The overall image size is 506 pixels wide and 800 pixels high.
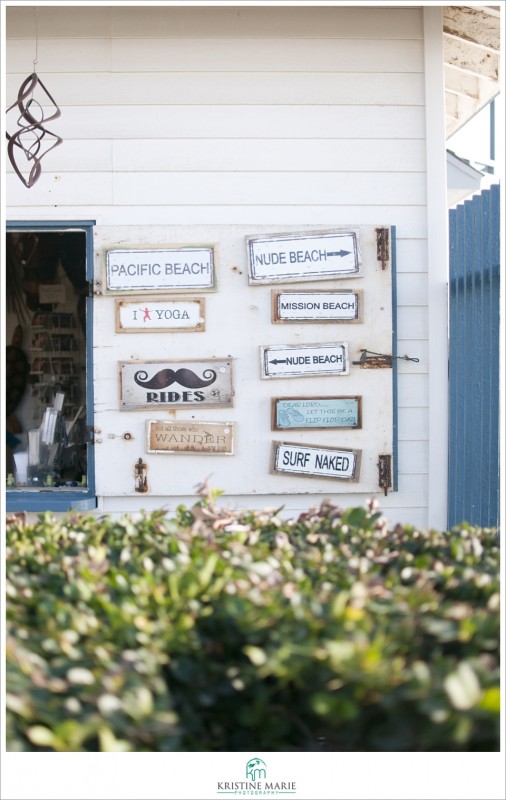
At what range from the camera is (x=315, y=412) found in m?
4.56

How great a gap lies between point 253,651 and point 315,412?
2984 millimetres

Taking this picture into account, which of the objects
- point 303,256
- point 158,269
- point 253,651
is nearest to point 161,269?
point 158,269

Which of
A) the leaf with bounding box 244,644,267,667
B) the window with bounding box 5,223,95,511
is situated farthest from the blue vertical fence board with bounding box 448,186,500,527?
the leaf with bounding box 244,644,267,667

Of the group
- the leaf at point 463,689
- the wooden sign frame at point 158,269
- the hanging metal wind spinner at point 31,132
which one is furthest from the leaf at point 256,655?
the hanging metal wind spinner at point 31,132

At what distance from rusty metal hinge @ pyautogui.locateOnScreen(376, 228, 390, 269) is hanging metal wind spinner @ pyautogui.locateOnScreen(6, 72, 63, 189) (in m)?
1.57

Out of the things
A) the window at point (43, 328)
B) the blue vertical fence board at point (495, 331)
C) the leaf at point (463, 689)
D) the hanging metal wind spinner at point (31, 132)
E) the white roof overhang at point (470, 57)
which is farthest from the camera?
the window at point (43, 328)

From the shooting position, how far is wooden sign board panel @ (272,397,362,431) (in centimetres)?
455

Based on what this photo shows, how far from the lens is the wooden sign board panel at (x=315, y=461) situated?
4.55 m

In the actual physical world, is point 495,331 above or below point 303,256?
below

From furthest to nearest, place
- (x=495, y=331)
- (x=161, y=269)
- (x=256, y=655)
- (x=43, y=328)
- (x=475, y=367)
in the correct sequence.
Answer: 1. (x=43, y=328)
2. (x=161, y=269)
3. (x=475, y=367)
4. (x=495, y=331)
5. (x=256, y=655)

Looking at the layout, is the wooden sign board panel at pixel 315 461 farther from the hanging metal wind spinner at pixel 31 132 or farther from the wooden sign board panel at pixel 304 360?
the hanging metal wind spinner at pixel 31 132

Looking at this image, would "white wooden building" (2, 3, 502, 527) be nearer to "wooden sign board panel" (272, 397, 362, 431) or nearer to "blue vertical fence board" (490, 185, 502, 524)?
"wooden sign board panel" (272, 397, 362, 431)

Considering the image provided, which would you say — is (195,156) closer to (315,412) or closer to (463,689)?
(315,412)

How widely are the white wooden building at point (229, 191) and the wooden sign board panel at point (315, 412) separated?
1.4 inches
